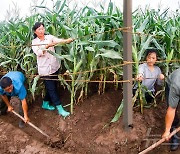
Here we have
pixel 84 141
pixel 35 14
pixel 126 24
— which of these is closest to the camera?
pixel 126 24

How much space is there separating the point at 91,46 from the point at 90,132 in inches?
33.3

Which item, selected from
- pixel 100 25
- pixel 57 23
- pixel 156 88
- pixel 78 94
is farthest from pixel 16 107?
pixel 156 88

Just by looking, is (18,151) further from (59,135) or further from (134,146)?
(134,146)

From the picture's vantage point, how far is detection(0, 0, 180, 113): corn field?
11.2ft

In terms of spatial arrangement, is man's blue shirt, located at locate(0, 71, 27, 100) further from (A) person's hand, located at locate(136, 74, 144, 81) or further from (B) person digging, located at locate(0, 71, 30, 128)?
(A) person's hand, located at locate(136, 74, 144, 81)

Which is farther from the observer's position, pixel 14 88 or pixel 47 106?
pixel 47 106

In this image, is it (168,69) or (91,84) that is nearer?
(168,69)

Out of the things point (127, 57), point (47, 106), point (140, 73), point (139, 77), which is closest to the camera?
point (127, 57)

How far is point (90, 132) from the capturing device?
3430 mm

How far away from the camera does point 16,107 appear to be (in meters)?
4.10

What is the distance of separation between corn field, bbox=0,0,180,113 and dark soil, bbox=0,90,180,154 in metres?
0.20

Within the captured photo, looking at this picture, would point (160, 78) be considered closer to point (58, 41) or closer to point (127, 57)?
point (127, 57)

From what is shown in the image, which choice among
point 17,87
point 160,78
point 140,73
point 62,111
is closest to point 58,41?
point 17,87

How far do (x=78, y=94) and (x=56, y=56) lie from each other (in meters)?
0.60
